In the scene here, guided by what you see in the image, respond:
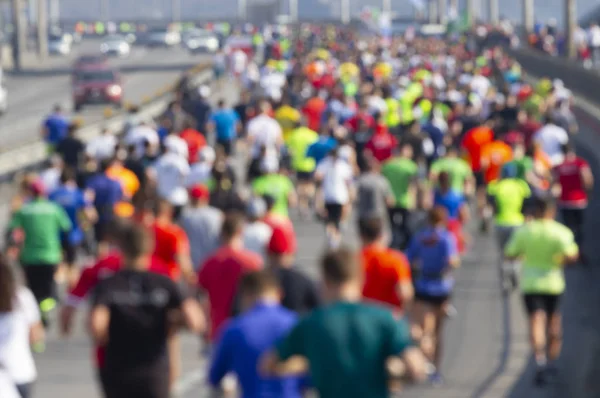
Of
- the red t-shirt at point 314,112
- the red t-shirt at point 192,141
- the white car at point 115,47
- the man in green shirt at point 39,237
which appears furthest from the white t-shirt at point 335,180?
the white car at point 115,47

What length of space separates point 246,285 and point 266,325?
0.20m

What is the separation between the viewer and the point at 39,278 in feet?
54.2

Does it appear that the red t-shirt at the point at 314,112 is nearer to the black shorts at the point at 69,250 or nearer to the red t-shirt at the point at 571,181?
the red t-shirt at the point at 571,181

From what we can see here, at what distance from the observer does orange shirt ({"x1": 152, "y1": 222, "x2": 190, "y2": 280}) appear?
46.3ft

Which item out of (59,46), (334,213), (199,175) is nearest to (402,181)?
(334,213)

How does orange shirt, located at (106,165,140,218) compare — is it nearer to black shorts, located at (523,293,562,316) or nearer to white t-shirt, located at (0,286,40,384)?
black shorts, located at (523,293,562,316)

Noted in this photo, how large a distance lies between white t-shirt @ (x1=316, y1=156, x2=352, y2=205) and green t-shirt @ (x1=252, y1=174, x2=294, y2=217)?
264 cm

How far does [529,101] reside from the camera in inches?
1179

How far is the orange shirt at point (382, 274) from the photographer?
1220cm

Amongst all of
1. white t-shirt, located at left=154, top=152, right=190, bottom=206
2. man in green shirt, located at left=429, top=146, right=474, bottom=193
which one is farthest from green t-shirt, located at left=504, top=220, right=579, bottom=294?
white t-shirt, located at left=154, top=152, right=190, bottom=206

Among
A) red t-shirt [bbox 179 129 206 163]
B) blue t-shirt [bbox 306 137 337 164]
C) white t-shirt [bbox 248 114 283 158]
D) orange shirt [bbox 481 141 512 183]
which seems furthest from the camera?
white t-shirt [bbox 248 114 283 158]

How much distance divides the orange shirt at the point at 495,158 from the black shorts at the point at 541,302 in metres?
7.65

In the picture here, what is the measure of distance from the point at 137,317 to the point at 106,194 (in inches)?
370

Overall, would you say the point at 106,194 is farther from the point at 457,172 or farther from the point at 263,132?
the point at 263,132
